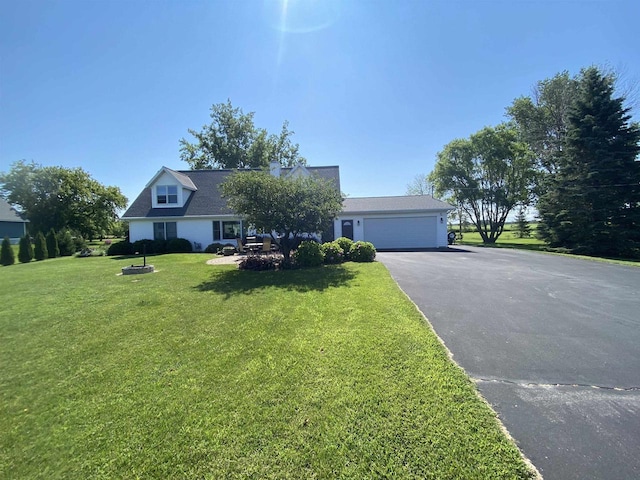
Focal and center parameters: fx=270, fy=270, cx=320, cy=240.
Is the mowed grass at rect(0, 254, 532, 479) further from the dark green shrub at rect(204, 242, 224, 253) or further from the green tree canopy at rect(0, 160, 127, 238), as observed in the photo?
the green tree canopy at rect(0, 160, 127, 238)

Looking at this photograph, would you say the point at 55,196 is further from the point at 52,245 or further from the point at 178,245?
the point at 178,245

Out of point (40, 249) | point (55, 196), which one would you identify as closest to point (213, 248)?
point (40, 249)

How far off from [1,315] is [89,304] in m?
1.66

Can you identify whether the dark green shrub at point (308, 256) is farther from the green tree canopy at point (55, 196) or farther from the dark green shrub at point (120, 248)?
the green tree canopy at point (55, 196)

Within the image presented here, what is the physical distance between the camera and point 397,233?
21.1 meters

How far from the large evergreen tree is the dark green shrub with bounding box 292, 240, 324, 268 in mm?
19243

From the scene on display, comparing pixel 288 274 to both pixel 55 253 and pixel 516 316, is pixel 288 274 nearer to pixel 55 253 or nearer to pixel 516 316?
pixel 516 316

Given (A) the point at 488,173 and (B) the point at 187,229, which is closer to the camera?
(B) the point at 187,229

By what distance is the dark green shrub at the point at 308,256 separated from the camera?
1179cm

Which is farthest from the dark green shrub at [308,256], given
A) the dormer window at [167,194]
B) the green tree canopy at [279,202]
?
the dormer window at [167,194]

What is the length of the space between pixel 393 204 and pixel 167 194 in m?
17.6

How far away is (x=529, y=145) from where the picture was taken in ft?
99.1

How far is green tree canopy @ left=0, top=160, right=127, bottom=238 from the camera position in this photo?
27.4 m

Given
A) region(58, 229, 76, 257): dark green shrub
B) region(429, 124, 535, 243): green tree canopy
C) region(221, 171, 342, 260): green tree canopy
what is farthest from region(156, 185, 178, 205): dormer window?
region(429, 124, 535, 243): green tree canopy
